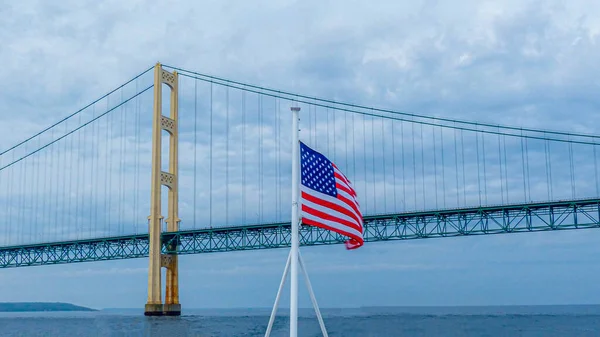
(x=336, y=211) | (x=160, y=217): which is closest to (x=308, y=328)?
(x=160, y=217)

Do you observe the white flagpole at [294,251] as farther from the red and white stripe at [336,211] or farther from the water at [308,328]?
the water at [308,328]

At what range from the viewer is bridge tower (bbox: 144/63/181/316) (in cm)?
6688

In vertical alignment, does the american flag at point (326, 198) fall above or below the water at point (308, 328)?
above

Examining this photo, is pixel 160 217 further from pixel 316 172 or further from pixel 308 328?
pixel 316 172

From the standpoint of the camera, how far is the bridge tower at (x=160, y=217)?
219 ft

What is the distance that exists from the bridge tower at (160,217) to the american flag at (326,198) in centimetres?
5444

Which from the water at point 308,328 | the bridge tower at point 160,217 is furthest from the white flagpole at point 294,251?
the bridge tower at point 160,217

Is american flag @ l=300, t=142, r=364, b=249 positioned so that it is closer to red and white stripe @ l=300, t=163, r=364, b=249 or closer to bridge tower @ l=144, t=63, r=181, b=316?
red and white stripe @ l=300, t=163, r=364, b=249

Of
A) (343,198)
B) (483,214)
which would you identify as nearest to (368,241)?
(483,214)

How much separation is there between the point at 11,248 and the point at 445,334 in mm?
47154

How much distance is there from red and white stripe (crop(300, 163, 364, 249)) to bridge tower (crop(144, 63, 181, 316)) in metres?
54.3

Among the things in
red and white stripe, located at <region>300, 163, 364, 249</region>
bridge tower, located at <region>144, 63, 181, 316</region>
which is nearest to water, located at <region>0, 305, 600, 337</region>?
bridge tower, located at <region>144, 63, 181, 316</region>

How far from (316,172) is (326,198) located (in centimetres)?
49

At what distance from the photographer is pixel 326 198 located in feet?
43.5
